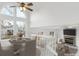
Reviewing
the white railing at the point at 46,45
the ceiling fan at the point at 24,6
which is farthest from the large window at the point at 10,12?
the white railing at the point at 46,45

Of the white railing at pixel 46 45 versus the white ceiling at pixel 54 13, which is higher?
the white ceiling at pixel 54 13

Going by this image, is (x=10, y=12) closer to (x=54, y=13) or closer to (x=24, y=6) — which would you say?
(x=24, y=6)

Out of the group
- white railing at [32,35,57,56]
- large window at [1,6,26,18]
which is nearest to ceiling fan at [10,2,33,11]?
large window at [1,6,26,18]

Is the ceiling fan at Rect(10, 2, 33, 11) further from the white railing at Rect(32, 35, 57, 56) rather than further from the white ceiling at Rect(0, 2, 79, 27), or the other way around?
the white railing at Rect(32, 35, 57, 56)

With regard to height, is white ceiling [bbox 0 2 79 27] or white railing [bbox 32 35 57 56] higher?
white ceiling [bbox 0 2 79 27]

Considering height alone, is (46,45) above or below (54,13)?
below

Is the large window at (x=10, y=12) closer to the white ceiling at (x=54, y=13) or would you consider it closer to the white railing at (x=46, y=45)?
the white ceiling at (x=54, y=13)

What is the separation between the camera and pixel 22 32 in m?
1.57

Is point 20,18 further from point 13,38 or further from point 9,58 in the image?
point 9,58

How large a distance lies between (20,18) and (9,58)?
1.64 feet

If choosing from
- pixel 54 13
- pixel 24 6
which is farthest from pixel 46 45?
pixel 24 6

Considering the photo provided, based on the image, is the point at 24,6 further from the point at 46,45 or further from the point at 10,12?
the point at 46,45

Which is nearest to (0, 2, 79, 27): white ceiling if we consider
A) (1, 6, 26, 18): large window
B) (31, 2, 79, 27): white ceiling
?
(31, 2, 79, 27): white ceiling

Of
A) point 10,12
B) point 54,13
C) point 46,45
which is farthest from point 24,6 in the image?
point 46,45
